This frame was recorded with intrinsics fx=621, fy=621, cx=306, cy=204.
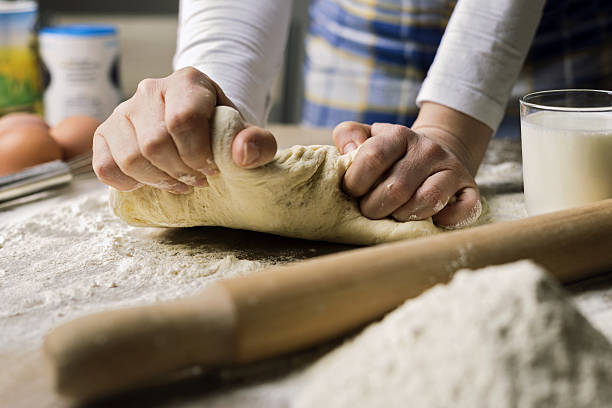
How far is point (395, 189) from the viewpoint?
0.88 m

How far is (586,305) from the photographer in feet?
2.38

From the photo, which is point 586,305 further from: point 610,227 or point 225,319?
point 225,319

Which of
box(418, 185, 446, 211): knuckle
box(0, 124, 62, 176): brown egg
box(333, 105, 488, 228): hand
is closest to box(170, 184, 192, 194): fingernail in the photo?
box(333, 105, 488, 228): hand

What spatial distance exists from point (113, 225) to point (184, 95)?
34cm

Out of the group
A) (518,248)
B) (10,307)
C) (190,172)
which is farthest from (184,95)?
(518,248)

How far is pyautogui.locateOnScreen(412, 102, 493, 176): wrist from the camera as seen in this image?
1.02 m

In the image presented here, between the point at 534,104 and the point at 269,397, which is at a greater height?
the point at 534,104

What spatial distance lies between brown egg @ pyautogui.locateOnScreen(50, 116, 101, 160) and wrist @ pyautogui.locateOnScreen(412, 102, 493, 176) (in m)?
0.78

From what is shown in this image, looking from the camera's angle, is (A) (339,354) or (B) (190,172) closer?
(A) (339,354)

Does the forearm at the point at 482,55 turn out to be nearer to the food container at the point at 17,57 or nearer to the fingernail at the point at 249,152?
the fingernail at the point at 249,152

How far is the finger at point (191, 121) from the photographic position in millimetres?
771

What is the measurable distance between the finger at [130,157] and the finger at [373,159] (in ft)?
0.77

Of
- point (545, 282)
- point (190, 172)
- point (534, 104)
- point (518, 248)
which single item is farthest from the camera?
point (534, 104)

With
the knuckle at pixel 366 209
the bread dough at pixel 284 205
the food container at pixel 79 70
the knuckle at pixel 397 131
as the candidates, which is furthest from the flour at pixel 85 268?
the food container at pixel 79 70
